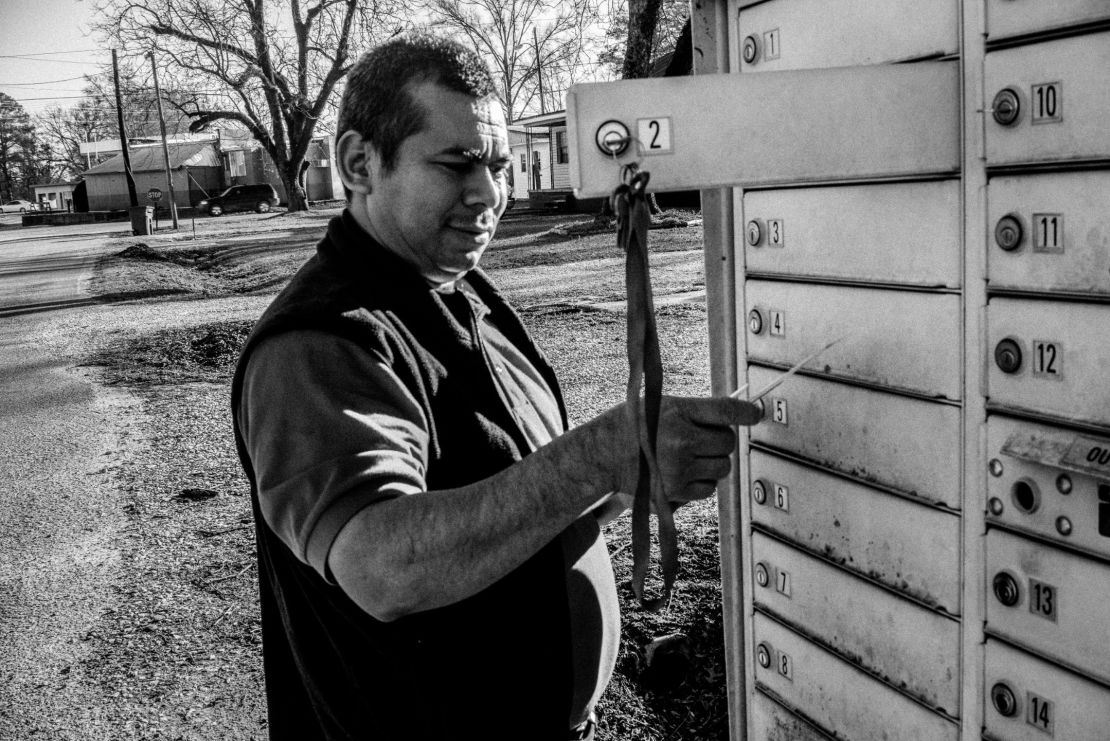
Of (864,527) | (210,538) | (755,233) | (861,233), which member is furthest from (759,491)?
(210,538)

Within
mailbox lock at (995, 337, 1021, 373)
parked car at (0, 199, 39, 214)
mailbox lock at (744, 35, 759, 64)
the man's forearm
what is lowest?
the man's forearm

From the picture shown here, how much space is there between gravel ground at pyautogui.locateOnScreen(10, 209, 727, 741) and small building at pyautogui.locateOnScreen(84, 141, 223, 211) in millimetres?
57884

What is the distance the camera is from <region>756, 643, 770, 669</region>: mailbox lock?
2.50 metres

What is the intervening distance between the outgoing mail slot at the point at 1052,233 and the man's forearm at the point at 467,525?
72 cm

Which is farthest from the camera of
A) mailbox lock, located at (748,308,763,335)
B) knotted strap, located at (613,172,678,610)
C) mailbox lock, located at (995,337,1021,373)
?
mailbox lock, located at (748,308,763,335)

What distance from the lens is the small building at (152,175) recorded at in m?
67.6

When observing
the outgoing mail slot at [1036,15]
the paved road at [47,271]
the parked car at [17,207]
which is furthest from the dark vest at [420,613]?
the parked car at [17,207]

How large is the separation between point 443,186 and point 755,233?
2.63 feet

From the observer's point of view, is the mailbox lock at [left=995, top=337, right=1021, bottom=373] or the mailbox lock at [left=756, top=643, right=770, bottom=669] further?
the mailbox lock at [left=756, top=643, right=770, bottom=669]

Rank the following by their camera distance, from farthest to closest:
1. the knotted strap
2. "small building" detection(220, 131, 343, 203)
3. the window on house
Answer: "small building" detection(220, 131, 343, 203) < the window on house < the knotted strap

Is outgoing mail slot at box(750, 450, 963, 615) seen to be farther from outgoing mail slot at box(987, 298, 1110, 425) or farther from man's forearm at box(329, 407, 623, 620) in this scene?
man's forearm at box(329, 407, 623, 620)

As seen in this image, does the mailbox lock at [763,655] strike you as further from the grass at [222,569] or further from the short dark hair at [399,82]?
the short dark hair at [399,82]

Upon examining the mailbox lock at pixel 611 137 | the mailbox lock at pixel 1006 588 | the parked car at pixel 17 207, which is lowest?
the mailbox lock at pixel 1006 588

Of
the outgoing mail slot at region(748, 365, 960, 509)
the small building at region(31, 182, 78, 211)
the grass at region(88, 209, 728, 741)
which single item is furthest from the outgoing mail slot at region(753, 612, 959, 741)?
the small building at region(31, 182, 78, 211)
